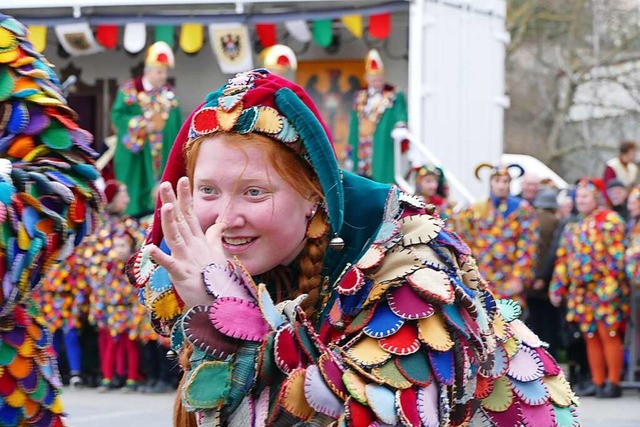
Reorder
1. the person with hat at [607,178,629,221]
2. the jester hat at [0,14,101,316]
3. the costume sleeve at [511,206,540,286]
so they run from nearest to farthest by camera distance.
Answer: the jester hat at [0,14,101,316]
the costume sleeve at [511,206,540,286]
the person with hat at [607,178,629,221]

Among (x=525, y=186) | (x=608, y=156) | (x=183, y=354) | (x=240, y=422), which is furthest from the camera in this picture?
(x=608, y=156)

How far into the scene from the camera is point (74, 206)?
3078mm

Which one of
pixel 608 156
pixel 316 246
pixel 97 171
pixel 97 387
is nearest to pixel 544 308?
pixel 97 387

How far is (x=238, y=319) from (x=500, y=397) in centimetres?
64

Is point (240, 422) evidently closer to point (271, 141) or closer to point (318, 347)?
point (318, 347)

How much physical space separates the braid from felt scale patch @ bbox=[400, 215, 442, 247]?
165mm

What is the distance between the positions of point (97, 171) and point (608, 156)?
73.1ft

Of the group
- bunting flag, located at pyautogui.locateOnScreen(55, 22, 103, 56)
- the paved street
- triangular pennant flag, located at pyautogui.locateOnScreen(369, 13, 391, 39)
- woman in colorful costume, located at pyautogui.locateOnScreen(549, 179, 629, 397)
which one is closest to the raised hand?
the paved street

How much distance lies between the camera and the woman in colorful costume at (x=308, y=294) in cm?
199

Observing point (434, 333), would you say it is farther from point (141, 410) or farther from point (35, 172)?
point (141, 410)

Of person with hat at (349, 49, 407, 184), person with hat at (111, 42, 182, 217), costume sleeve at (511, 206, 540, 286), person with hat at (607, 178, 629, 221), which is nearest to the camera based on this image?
costume sleeve at (511, 206, 540, 286)

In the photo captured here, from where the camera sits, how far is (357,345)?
2.07m

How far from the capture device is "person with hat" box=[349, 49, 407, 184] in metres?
11.7

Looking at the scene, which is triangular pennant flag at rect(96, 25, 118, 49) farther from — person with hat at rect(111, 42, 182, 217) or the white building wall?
the white building wall
